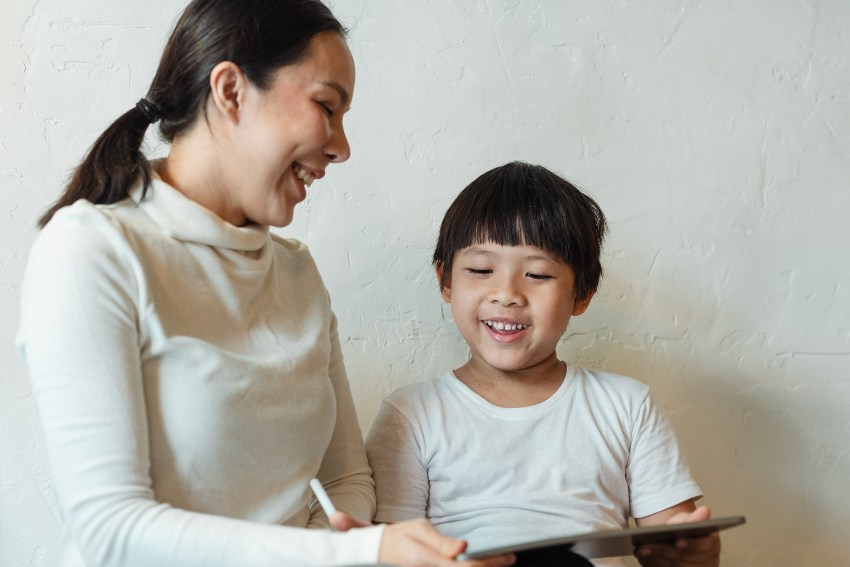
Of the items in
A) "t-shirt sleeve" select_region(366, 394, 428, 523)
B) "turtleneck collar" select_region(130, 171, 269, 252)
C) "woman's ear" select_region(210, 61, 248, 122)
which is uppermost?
"woman's ear" select_region(210, 61, 248, 122)

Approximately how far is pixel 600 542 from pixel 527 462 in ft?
1.08

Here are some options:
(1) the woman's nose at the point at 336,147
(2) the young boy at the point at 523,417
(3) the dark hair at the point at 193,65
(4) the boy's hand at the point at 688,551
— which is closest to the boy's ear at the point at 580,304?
(2) the young boy at the point at 523,417

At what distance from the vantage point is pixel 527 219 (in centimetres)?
135

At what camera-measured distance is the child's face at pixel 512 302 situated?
132cm

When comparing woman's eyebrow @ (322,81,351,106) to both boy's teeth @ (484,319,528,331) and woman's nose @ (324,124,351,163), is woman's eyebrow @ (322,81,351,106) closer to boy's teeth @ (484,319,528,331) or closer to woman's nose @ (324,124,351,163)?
woman's nose @ (324,124,351,163)

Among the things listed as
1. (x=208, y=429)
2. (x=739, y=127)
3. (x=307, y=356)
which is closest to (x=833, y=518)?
(x=739, y=127)

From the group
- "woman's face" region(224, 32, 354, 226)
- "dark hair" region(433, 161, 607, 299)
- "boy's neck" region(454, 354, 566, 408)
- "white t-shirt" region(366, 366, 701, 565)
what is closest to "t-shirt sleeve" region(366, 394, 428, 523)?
"white t-shirt" region(366, 366, 701, 565)

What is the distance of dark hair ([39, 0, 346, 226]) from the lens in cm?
106

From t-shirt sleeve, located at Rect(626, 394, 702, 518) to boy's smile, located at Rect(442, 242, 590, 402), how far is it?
0.17 metres

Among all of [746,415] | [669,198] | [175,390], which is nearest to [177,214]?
[175,390]

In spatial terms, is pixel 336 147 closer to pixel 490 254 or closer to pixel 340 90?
pixel 340 90

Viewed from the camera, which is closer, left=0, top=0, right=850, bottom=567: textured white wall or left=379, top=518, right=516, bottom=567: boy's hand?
left=379, top=518, right=516, bottom=567: boy's hand

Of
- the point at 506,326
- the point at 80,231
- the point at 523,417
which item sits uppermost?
the point at 80,231

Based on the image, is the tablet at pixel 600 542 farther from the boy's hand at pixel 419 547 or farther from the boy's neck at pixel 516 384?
the boy's neck at pixel 516 384
